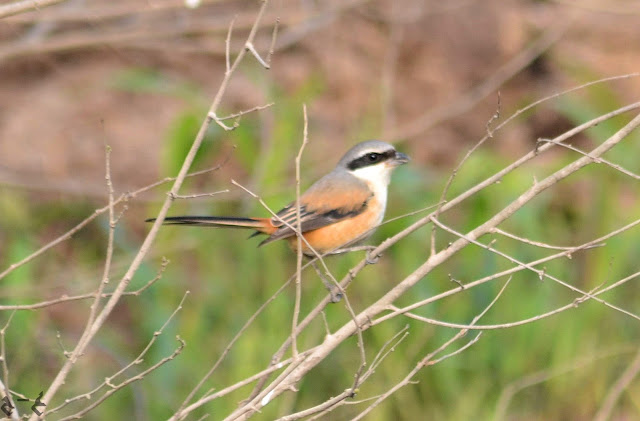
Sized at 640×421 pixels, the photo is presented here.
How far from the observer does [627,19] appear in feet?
26.6

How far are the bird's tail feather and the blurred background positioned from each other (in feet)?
2.15

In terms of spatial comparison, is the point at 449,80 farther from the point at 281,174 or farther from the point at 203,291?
the point at 203,291

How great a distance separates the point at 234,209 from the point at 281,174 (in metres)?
0.39

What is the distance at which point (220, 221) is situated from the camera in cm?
404

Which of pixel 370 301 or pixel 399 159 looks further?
pixel 370 301

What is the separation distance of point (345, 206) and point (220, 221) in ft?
2.52

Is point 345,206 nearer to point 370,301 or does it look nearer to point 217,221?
point 217,221

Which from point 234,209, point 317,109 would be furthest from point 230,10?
point 234,209

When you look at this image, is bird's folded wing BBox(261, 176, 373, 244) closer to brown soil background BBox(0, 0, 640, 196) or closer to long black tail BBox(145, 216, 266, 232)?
long black tail BBox(145, 216, 266, 232)

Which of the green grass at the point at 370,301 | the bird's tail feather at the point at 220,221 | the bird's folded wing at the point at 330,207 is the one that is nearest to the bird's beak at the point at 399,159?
the bird's folded wing at the point at 330,207

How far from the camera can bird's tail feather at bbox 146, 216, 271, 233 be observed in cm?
389

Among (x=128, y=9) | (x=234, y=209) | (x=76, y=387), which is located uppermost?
(x=128, y=9)

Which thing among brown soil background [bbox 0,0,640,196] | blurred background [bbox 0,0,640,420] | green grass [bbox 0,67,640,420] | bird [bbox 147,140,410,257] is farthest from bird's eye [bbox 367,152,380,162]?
brown soil background [bbox 0,0,640,196]

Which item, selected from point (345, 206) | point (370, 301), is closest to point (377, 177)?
point (345, 206)
